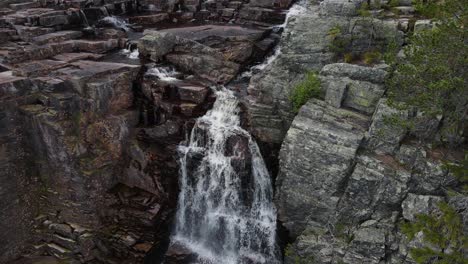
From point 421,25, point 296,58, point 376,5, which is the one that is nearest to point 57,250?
point 296,58

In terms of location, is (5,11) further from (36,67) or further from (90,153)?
(90,153)

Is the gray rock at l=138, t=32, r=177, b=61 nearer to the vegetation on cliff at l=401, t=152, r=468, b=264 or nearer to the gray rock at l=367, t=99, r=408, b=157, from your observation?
the gray rock at l=367, t=99, r=408, b=157

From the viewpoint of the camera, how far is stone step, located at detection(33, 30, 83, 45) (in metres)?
30.9

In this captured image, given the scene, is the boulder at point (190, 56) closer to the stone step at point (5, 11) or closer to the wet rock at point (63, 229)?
the wet rock at point (63, 229)

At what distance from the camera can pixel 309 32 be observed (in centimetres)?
2656

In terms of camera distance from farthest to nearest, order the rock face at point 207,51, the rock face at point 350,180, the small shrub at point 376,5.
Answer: the rock face at point 207,51 < the small shrub at point 376,5 < the rock face at point 350,180

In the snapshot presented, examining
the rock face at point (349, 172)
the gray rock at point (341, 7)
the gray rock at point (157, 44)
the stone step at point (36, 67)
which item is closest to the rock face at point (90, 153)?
the stone step at point (36, 67)

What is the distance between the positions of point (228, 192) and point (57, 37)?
18762mm

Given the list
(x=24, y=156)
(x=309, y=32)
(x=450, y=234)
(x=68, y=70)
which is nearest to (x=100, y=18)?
(x=68, y=70)

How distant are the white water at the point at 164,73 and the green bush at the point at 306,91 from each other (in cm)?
877

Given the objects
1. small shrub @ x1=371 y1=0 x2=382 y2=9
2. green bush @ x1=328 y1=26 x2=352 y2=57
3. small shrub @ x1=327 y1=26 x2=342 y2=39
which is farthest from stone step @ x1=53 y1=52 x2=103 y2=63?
small shrub @ x1=371 y1=0 x2=382 y2=9

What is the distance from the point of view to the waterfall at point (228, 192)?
79.1ft

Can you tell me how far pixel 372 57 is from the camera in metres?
25.0

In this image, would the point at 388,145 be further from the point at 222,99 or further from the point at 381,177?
the point at 222,99
